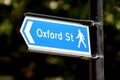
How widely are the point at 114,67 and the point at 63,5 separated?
1.02 meters

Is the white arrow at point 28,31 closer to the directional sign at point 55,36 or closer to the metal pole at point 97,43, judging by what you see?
the directional sign at point 55,36

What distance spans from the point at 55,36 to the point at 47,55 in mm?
3087

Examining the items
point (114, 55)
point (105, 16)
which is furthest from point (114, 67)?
point (105, 16)

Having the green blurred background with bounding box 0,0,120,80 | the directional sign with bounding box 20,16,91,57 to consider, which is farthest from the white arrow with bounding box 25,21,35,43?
the green blurred background with bounding box 0,0,120,80

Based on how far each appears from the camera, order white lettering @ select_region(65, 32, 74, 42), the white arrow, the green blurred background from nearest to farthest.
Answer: the white arrow, white lettering @ select_region(65, 32, 74, 42), the green blurred background

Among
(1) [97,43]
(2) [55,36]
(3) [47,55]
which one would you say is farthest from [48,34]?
(3) [47,55]

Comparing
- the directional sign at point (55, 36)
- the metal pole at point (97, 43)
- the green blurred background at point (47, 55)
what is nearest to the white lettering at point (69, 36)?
the directional sign at point (55, 36)

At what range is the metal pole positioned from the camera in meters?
2.35

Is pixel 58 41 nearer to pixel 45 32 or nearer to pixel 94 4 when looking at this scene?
pixel 45 32

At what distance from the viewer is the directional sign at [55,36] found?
2.23 m

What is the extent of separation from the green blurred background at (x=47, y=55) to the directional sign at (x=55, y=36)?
1985mm

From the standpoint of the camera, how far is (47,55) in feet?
17.6

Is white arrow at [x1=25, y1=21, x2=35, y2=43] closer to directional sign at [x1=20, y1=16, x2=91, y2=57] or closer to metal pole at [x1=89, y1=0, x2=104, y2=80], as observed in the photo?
directional sign at [x1=20, y1=16, x2=91, y2=57]

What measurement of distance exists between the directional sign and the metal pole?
4cm
